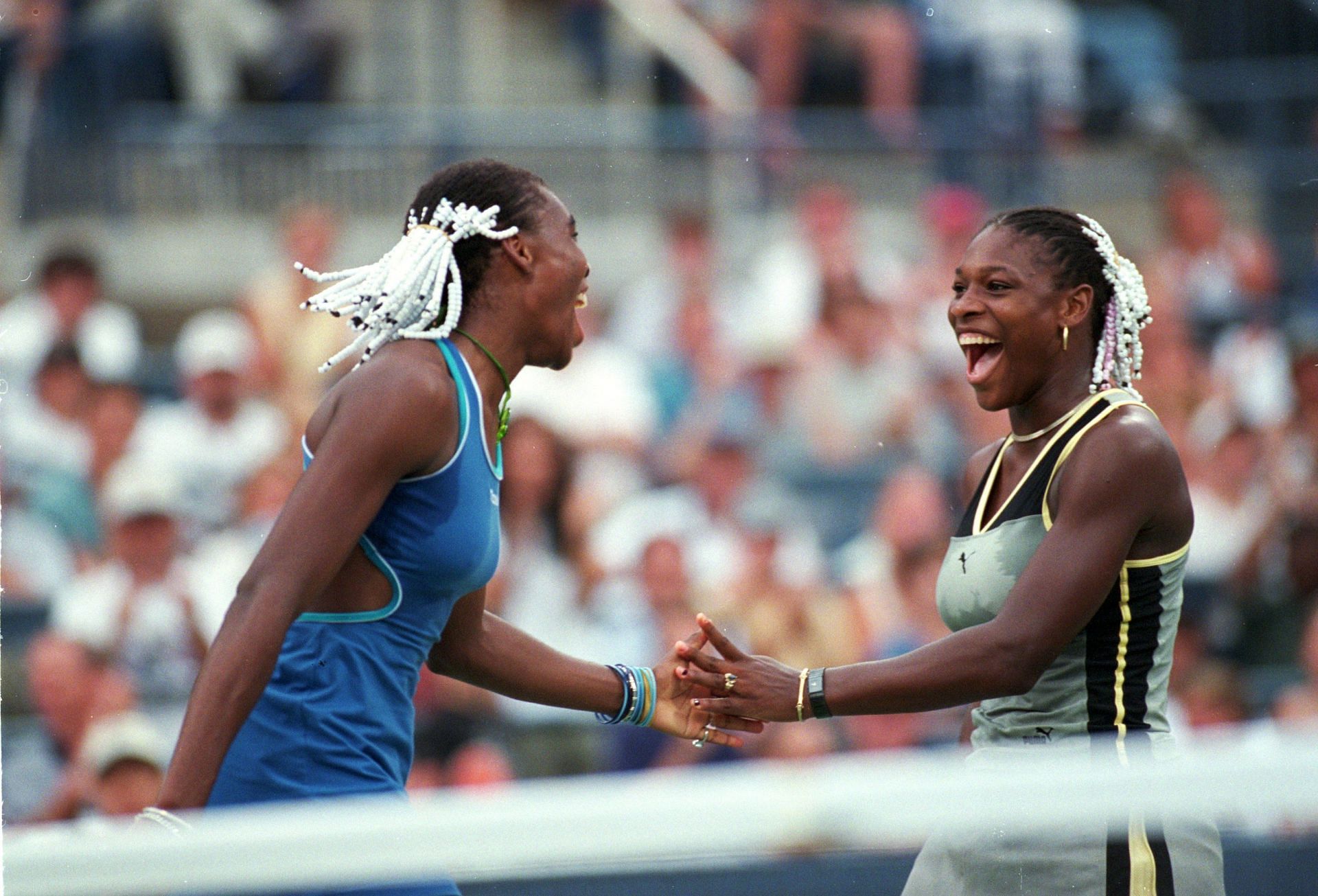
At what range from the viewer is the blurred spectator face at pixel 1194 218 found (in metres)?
9.93

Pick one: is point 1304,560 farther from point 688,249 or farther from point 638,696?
point 638,696

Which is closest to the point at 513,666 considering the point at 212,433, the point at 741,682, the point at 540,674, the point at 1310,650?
the point at 540,674

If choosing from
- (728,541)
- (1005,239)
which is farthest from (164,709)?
(1005,239)

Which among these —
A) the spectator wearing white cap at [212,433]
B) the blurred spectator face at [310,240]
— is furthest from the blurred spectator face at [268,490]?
the blurred spectator face at [310,240]

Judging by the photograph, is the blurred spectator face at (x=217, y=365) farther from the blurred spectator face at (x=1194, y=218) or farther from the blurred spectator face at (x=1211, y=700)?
the blurred spectator face at (x=1194, y=218)

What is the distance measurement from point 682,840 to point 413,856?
0.32 meters

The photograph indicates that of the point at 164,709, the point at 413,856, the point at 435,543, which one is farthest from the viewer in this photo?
the point at 164,709

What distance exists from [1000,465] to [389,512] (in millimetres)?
1285

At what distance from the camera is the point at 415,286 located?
10.8 feet

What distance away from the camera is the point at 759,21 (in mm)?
11156

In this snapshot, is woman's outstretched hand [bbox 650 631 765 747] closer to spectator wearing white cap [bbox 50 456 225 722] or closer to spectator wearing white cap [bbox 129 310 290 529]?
spectator wearing white cap [bbox 50 456 225 722]

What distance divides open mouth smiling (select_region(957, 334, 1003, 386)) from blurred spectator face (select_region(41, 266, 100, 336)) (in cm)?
617

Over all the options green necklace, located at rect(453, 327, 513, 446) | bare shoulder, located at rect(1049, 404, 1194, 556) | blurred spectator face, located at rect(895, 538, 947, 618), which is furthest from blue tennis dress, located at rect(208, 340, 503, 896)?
blurred spectator face, located at rect(895, 538, 947, 618)

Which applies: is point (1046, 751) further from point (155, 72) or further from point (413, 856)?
point (155, 72)
